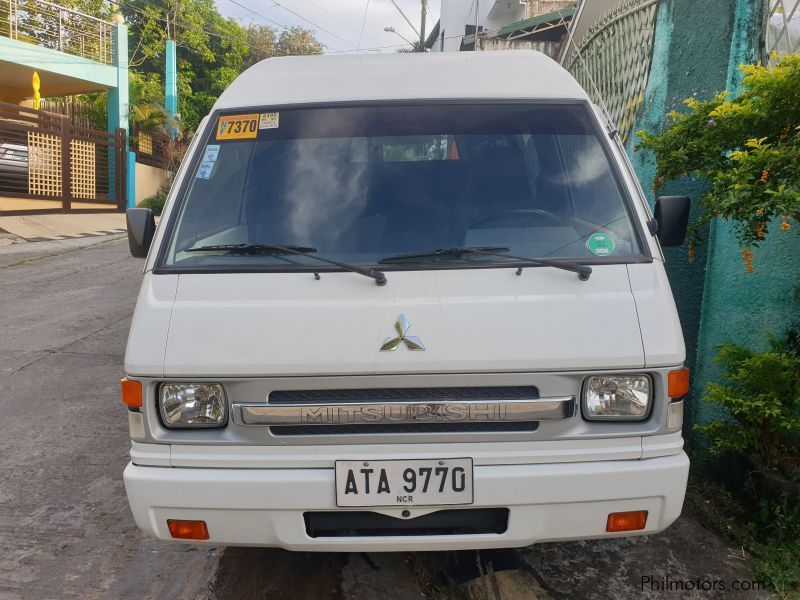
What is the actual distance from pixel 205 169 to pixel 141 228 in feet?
1.31

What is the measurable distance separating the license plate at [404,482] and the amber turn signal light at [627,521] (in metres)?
0.50

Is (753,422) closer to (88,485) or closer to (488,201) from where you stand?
(488,201)

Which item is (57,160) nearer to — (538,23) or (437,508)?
(538,23)

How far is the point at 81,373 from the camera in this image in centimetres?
597

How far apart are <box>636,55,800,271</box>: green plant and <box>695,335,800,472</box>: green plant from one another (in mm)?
540

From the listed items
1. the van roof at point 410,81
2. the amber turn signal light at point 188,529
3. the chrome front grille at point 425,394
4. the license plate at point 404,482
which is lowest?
the amber turn signal light at point 188,529

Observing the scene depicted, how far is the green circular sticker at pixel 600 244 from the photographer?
8.69 feet

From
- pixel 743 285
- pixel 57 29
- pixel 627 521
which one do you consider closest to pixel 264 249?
pixel 627 521

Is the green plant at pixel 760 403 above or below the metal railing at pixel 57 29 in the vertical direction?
below

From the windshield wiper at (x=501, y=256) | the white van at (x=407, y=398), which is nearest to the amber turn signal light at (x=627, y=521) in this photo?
the white van at (x=407, y=398)

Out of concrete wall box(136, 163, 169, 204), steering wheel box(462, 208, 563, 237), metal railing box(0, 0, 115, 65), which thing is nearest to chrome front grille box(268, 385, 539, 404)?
steering wheel box(462, 208, 563, 237)

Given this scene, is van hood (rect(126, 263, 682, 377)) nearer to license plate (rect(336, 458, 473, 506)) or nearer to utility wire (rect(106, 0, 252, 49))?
license plate (rect(336, 458, 473, 506))

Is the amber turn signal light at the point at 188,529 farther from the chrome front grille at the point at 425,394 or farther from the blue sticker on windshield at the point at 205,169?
the blue sticker on windshield at the point at 205,169

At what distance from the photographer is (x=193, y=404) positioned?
2.43 meters
